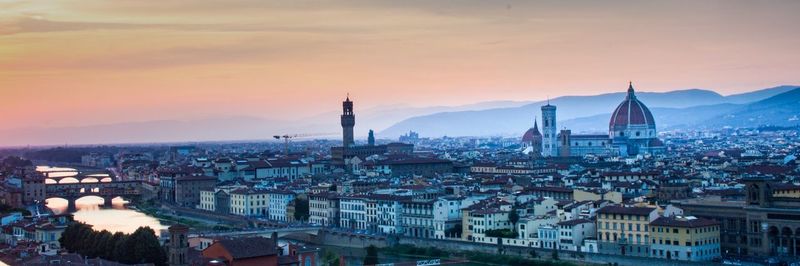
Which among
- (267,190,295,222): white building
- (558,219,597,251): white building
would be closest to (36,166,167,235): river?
(267,190,295,222): white building

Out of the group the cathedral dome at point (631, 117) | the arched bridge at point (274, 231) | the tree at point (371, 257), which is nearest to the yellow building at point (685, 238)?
the tree at point (371, 257)

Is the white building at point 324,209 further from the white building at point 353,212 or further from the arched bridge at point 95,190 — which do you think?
the arched bridge at point 95,190

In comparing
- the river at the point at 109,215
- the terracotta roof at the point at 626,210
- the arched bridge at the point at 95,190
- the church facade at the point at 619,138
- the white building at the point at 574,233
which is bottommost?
the river at the point at 109,215

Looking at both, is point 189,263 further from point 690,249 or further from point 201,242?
point 690,249

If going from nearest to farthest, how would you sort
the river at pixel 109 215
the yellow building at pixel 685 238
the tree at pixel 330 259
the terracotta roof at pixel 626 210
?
the yellow building at pixel 685 238 → the terracotta roof at pixel 626 210 → the tree at pixel 330 259 → the river at pixel 109 215

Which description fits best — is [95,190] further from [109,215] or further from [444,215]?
[444,215]

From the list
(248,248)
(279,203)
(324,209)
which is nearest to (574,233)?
(248,248)
